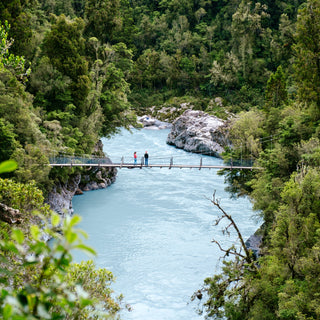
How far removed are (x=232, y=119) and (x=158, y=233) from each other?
10403 mm

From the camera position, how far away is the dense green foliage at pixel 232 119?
7.98 metres

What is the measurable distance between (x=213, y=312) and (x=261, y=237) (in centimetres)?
528

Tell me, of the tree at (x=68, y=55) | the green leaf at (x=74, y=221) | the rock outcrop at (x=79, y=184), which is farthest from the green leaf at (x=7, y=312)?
the tree at (x=68, y=55)

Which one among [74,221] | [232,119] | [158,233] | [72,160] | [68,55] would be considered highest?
[68,55]

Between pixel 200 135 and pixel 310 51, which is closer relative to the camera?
pixel 310 51

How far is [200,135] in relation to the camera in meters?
28.6

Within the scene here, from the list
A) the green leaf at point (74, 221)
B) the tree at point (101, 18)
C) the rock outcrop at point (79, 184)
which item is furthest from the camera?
the tree at point (101, 18)

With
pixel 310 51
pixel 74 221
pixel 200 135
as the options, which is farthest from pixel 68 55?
pixel 74 221

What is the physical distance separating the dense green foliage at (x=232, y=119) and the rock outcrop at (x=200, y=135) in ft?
16.4

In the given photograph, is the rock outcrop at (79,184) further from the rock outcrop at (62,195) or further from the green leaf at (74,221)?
the green leaf at (74,221)

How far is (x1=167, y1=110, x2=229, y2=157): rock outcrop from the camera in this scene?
2770 cm

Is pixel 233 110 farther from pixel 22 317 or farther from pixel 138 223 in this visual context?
pixel 22 317

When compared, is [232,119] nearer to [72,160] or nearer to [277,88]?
[277,88]

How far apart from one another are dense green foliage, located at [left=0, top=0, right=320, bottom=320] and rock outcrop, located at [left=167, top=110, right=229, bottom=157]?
498 centimetres
